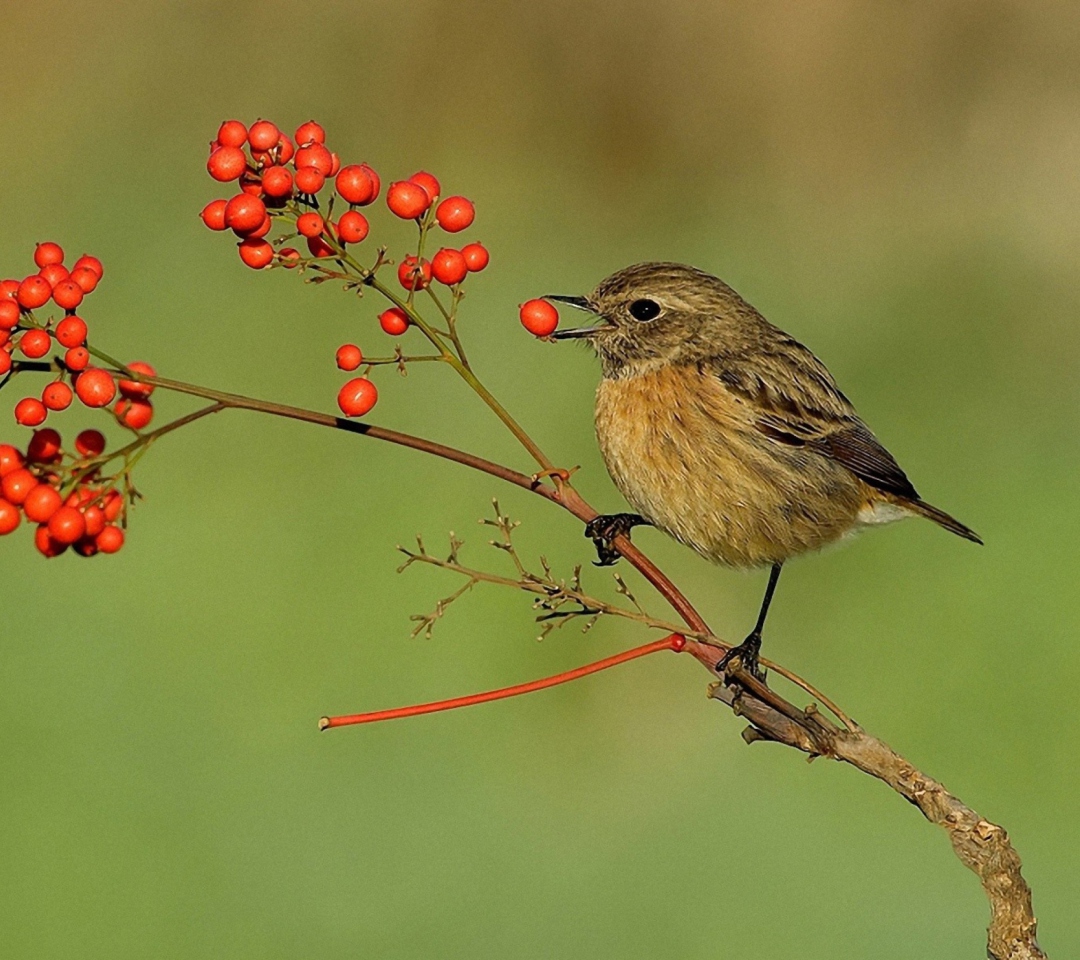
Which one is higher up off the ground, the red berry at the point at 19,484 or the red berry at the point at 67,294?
the red berry at the point at 67,294

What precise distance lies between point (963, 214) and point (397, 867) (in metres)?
5.51

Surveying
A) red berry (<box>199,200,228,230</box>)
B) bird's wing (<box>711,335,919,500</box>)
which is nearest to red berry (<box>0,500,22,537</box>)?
red berry (<box>199,200,228,230</box>)

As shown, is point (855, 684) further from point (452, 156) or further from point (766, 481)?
point (452, 156)

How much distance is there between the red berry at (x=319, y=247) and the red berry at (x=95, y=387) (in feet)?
1.12

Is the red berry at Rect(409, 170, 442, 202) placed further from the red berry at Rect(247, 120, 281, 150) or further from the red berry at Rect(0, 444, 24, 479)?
the red berry at Rect(0, 444, 24, 479)

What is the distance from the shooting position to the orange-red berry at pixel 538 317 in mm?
2709

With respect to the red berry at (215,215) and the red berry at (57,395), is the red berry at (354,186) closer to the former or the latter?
the red berry at (215,215)

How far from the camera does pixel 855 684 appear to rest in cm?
628

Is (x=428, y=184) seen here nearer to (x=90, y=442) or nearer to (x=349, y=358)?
(x=349, y=358)

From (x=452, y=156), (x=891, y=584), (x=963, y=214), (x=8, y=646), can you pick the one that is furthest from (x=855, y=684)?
(x=452, y=156)

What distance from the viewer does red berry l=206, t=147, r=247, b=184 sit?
87.8 inches

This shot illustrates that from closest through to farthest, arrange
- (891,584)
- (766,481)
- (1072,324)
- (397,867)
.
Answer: (766,481) < (397,867) < (891,584) < (1072,324)

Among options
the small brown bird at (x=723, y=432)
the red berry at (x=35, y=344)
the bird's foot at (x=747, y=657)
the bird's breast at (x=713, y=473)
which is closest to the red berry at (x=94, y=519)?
the red berry at (x=35, y=344)

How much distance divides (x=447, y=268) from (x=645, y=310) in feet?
4.43
